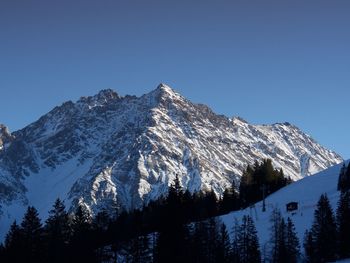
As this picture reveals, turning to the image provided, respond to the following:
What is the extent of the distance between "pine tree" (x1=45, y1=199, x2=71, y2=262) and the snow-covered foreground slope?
39.6 metres

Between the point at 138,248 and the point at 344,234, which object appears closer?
the point at 138,248

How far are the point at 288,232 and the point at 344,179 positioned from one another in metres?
40.1

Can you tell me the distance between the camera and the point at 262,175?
186 meters

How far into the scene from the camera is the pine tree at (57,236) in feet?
282

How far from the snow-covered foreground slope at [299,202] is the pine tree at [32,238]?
145ft

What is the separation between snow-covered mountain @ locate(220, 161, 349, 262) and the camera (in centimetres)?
12812

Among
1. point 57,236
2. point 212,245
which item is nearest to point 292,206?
point 212,245

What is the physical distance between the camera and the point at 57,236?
8800 cm

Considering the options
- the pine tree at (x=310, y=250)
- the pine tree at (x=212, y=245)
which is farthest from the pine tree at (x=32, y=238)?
the pine tree at (x=310, y=250)

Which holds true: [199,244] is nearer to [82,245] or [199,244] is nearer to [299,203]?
[82,245]

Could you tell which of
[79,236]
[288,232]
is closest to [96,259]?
[79,236]

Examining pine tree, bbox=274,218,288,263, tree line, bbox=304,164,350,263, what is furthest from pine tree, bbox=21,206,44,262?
tree line, bbox=304,164,350,263

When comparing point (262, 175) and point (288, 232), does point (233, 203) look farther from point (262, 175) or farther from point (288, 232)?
point (288, 232)

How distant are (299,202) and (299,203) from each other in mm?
1652
